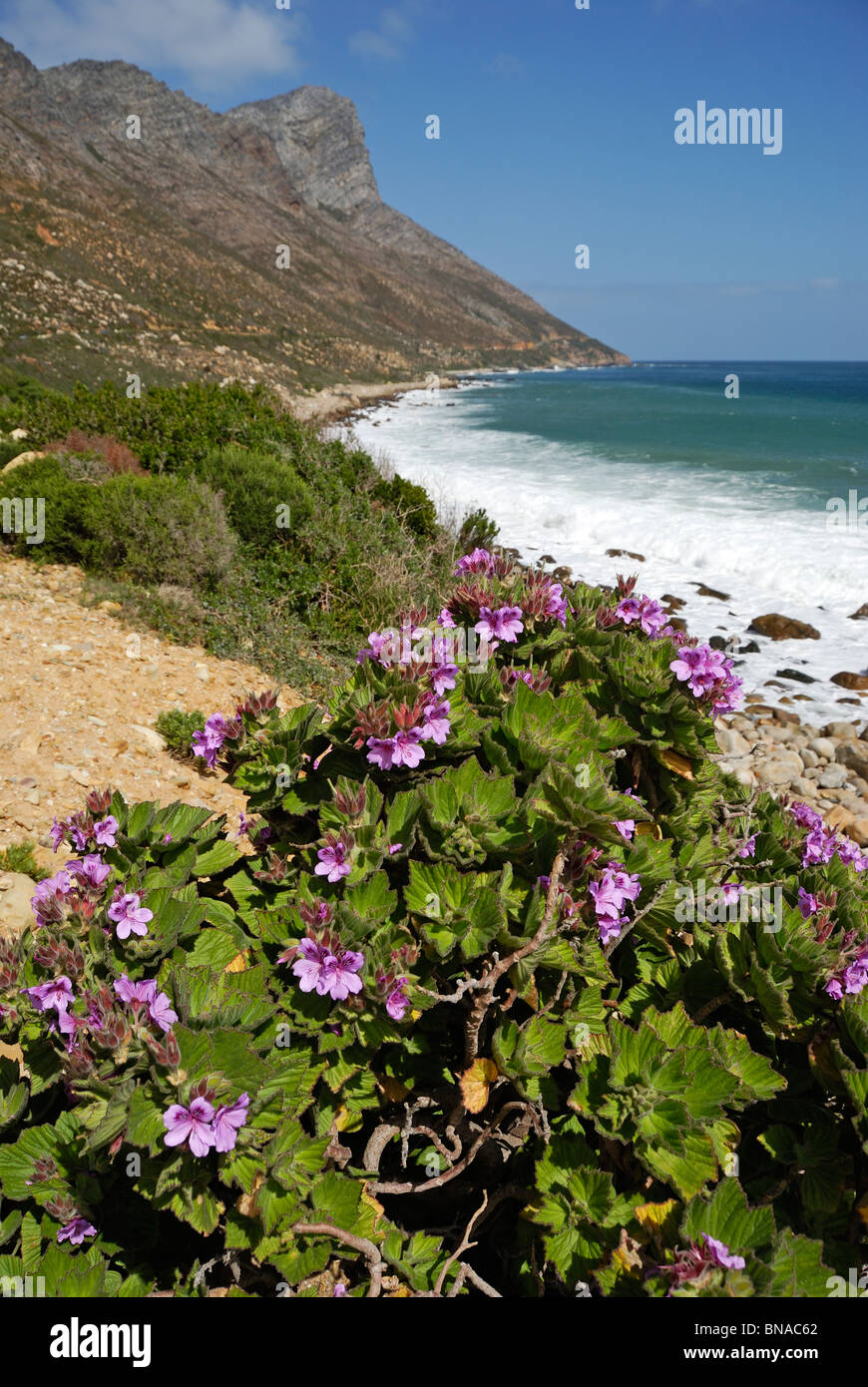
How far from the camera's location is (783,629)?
9625mm

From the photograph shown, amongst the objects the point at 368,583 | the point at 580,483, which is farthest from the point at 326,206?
the point at 368,583

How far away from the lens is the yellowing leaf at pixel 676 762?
1.89 m

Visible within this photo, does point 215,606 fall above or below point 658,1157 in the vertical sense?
above

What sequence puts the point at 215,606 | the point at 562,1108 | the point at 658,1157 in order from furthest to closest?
the point at 215,606 → the point at 562,1108 → the point at 658,1157

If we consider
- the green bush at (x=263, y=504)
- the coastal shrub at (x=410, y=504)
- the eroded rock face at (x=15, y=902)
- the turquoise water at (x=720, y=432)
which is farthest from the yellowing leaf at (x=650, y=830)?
the turquoise water at (x=720, y=432)

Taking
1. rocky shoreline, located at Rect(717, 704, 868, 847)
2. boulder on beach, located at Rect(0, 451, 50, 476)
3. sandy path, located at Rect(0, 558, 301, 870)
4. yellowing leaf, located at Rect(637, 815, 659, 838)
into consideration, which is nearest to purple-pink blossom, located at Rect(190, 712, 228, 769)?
yellowing leaf, located at Rect(637, 815, 659, 838)

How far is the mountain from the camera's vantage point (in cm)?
3050

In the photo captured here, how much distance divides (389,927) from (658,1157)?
24.8 inches

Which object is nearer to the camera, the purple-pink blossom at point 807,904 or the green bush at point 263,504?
the purple-pink blossom at point 807,904

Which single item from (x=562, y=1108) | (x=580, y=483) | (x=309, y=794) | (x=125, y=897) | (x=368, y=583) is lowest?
(x=562, y=1108)

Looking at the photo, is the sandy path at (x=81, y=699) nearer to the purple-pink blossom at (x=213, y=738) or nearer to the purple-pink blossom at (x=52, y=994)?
the purple-pink blossom at (x=213, y=738)

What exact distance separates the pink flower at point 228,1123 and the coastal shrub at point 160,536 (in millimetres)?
6436

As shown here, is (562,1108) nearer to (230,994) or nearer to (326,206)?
(230,994)

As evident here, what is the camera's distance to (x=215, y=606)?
695cm
